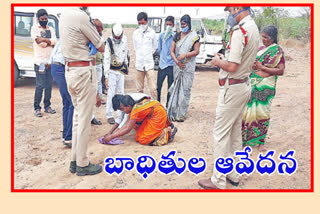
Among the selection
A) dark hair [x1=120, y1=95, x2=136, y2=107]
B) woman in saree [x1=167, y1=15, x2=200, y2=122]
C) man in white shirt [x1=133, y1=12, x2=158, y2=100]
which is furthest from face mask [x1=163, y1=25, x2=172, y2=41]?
dark hair [x1=120, y1=95, x2=136, y2=107]

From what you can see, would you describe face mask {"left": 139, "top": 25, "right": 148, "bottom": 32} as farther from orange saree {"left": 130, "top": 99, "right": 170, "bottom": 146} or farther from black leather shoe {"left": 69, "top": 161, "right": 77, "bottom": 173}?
black leather shoe {"left": 69, "top": 161, "right": 77, "bottom": 173}

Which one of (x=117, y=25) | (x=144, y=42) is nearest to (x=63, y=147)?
(x=117, y=25)

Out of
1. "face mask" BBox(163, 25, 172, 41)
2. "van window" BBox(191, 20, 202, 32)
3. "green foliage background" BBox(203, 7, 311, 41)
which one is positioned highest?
"green foliage background" BBox(203, 7, 311, 41)

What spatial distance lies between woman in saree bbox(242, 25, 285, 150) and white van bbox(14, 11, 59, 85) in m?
5.62

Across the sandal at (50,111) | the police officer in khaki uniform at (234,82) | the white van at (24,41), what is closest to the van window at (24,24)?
the white van at (24,41)

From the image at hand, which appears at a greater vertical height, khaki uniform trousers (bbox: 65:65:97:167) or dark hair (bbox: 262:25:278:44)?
dark hair (bbox: 262:25:278:44)

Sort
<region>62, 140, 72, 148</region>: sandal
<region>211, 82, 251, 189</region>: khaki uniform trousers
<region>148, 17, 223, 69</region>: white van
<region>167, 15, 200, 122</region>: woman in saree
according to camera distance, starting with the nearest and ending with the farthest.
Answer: <region>211, 82, 251, 189</region>: khaki uniform trousers → <region>62, 140, 72, 148</region>: sandal → <region>167, 15, 200, 122</region>: woman in saree → <region>148, 17, 223, 69</region>: white van

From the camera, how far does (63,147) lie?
13.6ft

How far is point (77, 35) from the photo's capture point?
121 inches

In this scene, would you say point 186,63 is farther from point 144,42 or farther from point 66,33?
point 66,33

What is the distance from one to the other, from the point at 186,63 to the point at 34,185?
10.7 feet

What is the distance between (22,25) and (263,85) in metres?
6.51

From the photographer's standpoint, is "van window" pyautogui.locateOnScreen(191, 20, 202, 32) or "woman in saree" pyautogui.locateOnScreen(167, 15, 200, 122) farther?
"van window" pyautogui.locateOnScreen(191, 20, 202, 32)

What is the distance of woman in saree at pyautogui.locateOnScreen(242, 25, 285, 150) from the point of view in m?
3.85
